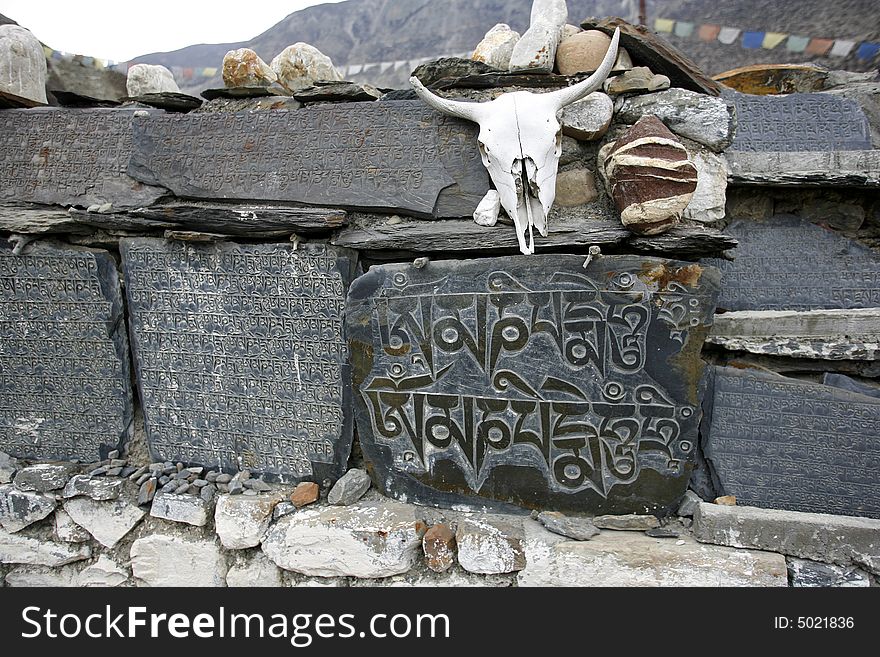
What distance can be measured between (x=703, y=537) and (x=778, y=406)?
23.7 inches

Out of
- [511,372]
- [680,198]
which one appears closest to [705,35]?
[680,198]

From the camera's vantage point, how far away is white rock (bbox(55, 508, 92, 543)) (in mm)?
2574

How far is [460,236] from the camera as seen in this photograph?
2.09 meters

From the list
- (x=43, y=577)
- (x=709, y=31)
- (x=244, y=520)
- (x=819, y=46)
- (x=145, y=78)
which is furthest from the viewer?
(x=709, y=31)

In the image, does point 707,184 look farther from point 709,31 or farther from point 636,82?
point 709,31

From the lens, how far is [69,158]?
2439mm

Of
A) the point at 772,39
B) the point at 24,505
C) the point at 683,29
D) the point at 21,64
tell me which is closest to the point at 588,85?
the point at 21,64

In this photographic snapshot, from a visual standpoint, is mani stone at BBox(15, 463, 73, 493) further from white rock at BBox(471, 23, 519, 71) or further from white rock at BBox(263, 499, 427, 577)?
white rock at BBox(471, 23, 519, 71)

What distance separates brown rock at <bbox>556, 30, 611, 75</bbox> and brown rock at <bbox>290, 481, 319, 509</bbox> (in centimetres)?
203

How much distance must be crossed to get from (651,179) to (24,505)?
3.05m

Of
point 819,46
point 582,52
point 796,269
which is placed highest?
point 819,46

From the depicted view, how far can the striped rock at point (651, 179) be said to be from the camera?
1.88 metres

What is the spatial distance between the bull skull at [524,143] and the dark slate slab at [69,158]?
1.34 meters

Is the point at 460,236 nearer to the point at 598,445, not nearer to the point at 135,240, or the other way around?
the point at 598,445
